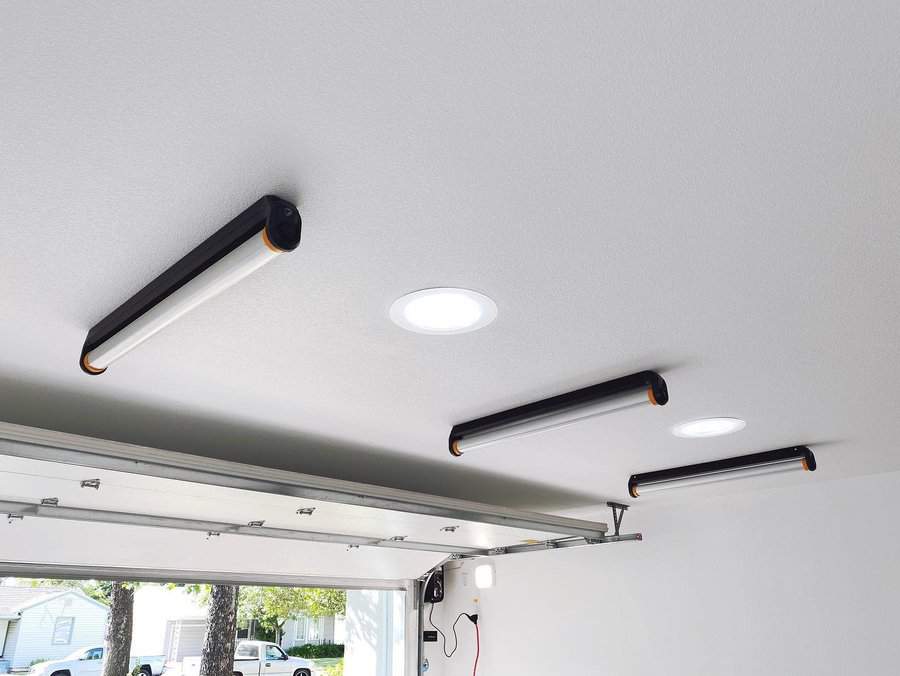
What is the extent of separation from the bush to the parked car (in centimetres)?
116

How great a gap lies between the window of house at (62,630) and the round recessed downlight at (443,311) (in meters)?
3.89

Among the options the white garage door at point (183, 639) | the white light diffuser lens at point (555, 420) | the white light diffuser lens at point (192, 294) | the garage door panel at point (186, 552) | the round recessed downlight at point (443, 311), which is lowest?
the white garage door at point (183, 639)

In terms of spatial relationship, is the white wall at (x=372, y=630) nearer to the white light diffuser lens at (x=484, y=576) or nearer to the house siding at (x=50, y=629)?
the white light diffuser lens at (x=484, y=576)

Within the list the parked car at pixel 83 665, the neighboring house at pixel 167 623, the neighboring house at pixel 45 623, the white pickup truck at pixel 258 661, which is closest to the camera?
the neighboring house at pixel 45 623

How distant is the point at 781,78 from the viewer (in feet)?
4.14

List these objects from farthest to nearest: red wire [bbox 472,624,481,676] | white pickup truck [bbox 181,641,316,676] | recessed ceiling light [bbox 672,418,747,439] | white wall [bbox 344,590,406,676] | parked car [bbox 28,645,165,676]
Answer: white wall [bbox 344,590,406,676] → red wire [bbox 472,624,481,676] → white pickup truck [bbox 181,641,316,676] → parked car [bbox 28,645,165,676] → recessed ceiling light [bbox 672,418,747,439]

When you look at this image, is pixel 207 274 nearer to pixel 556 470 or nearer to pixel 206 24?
pixel 206 24

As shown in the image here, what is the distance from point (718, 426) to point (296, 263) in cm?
231

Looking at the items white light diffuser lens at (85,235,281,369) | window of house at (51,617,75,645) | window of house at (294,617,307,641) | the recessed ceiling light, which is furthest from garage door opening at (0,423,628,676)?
the recessed ceiling light

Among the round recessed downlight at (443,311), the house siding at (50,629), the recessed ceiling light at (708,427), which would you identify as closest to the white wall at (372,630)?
the house siding at (50,629)

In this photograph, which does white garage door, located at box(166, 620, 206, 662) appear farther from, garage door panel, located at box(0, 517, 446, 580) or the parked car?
garage door panel, located at box(0, 517, 446, 580)

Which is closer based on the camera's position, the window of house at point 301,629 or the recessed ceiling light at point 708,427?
the recessed ceiling light at point 708,427

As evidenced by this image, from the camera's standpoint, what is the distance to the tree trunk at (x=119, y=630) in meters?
4.73

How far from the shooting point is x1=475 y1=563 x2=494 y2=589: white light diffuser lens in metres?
6.02
